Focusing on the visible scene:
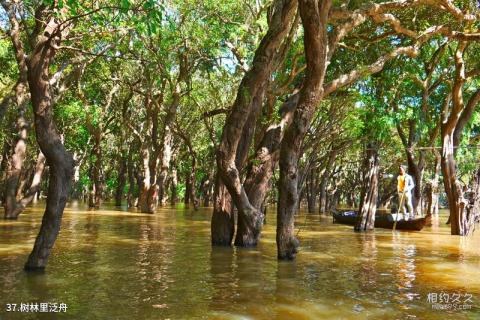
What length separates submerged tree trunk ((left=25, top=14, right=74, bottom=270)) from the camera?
7668 mm

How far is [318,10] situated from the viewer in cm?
868

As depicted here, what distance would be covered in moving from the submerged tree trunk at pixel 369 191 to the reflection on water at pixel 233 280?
446 cm

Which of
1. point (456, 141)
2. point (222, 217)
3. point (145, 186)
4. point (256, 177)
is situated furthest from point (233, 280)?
point (145, 186)

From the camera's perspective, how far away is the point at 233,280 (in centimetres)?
840

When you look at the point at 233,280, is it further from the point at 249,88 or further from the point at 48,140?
the point at 249,88

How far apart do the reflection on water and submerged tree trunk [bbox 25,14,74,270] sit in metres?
0.97

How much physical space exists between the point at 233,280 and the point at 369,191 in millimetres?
11305

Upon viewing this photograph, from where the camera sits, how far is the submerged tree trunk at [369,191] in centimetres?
1845

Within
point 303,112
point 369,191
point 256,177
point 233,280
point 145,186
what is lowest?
point 233,280

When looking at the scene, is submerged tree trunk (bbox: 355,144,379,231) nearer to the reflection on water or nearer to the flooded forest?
the flooded forest

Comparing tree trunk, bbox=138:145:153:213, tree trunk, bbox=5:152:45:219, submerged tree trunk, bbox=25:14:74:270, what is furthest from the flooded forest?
tree trunk, bbox=138:145:153:213

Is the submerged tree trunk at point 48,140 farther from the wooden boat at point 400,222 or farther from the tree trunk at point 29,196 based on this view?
the wooden boat at point 400,222

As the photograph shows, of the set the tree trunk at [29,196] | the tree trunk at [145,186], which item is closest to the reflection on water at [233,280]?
the tree trunk at [29,196]

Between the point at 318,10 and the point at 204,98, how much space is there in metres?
21.0
